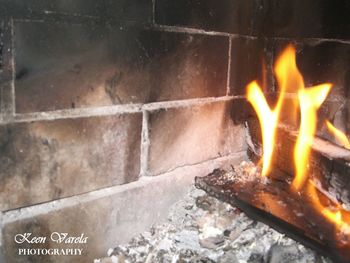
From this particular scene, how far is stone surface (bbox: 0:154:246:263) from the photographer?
171cm

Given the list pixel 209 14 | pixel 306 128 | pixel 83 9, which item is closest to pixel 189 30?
pixel 209 14

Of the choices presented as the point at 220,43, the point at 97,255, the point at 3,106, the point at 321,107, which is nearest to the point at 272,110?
the point at 321,107

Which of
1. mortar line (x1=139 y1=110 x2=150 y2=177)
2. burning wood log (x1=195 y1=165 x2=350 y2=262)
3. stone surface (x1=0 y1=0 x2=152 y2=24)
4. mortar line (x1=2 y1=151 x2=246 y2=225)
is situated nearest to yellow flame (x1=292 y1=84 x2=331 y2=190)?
burning wood log (x1=195 y1=165 x2=350 y2=262)

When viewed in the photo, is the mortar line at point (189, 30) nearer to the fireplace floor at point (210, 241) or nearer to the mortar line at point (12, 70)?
the mortar line at point (12, 70)

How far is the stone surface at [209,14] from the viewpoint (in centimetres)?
207

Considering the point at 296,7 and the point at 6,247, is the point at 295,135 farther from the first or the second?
the point at 6,247

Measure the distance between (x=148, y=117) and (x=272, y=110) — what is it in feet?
3.52

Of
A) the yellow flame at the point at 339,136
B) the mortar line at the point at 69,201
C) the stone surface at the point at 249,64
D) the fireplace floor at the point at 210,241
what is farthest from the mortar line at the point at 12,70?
the yellow flame at the point at 339,136

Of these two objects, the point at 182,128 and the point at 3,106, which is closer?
the point at 3,106

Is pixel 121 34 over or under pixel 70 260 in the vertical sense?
over

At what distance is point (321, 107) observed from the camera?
2.88 m

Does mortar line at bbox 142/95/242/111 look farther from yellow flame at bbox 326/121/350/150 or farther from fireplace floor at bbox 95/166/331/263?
yellow flame at bbox 326/121/350/150

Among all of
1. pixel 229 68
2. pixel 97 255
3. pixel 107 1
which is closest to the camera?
pixel 107 1

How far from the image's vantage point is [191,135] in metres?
2.37
